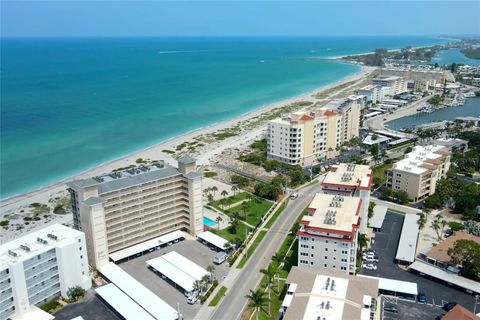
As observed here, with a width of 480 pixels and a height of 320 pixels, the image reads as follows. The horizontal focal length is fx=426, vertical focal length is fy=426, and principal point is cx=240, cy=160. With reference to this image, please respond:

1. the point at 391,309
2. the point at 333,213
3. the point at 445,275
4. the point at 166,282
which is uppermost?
the point at 333,213

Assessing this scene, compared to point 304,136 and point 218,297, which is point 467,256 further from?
point 304,136

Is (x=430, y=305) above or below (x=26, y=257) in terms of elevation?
below

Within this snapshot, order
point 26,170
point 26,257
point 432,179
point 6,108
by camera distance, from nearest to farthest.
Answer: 1. point 26,257
2. point 432,179
3. point 26,170
4. point 6,108

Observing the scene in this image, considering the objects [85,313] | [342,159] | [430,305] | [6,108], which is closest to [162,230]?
[85,313]

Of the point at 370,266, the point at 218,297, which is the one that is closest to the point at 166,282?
the point at 218,297

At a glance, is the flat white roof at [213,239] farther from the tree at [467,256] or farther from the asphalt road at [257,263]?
the tree at [467,256]

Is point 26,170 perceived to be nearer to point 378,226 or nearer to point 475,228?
point 378,226

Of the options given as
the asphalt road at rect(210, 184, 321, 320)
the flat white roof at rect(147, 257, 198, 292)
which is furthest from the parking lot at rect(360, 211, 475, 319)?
the flat white roof at rect(147, 257, 198, 292)
